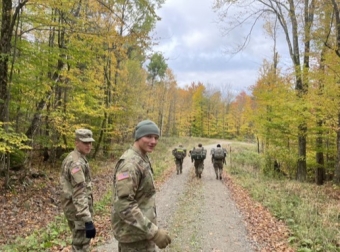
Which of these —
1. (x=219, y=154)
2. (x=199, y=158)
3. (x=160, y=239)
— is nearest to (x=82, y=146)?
(x=160, y=239)

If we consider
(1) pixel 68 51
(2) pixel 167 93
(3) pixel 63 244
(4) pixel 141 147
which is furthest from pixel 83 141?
(2) pixel 167 93

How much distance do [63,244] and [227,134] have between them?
6243cm

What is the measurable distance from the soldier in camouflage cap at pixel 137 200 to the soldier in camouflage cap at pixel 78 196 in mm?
1231

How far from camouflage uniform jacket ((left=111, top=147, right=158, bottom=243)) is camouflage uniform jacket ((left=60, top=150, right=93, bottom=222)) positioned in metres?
1.23

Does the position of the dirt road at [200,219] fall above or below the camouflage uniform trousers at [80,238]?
below

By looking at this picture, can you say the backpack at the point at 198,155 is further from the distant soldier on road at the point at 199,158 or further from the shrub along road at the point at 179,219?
the shrub along road at the point at 179,219

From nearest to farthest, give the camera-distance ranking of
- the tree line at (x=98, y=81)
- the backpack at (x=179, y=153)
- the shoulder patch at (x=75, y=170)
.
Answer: the shoulder patch at (x=75, y=170) < the tree line at (x=98, y=81) < the backpack at (x=179, y=153)

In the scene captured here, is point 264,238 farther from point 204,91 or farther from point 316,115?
point 204,91

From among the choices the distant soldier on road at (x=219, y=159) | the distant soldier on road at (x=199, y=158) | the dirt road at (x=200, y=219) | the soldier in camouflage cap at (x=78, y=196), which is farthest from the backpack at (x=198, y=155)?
the soldier in camouflage cap at (x=78, y=196)

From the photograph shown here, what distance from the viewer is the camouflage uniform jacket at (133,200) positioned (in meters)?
2.75

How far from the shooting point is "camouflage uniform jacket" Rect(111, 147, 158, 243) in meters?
2.75

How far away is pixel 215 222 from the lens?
26.9 ft

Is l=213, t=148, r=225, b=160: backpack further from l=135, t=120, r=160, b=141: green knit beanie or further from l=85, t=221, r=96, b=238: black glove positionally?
l=135, t=120, r=160, b=141: green knit beanie

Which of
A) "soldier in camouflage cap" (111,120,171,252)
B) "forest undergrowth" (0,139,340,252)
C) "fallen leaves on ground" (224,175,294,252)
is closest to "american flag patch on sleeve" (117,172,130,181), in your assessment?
"soldier in camouflage cap" (111,120,171,252)
